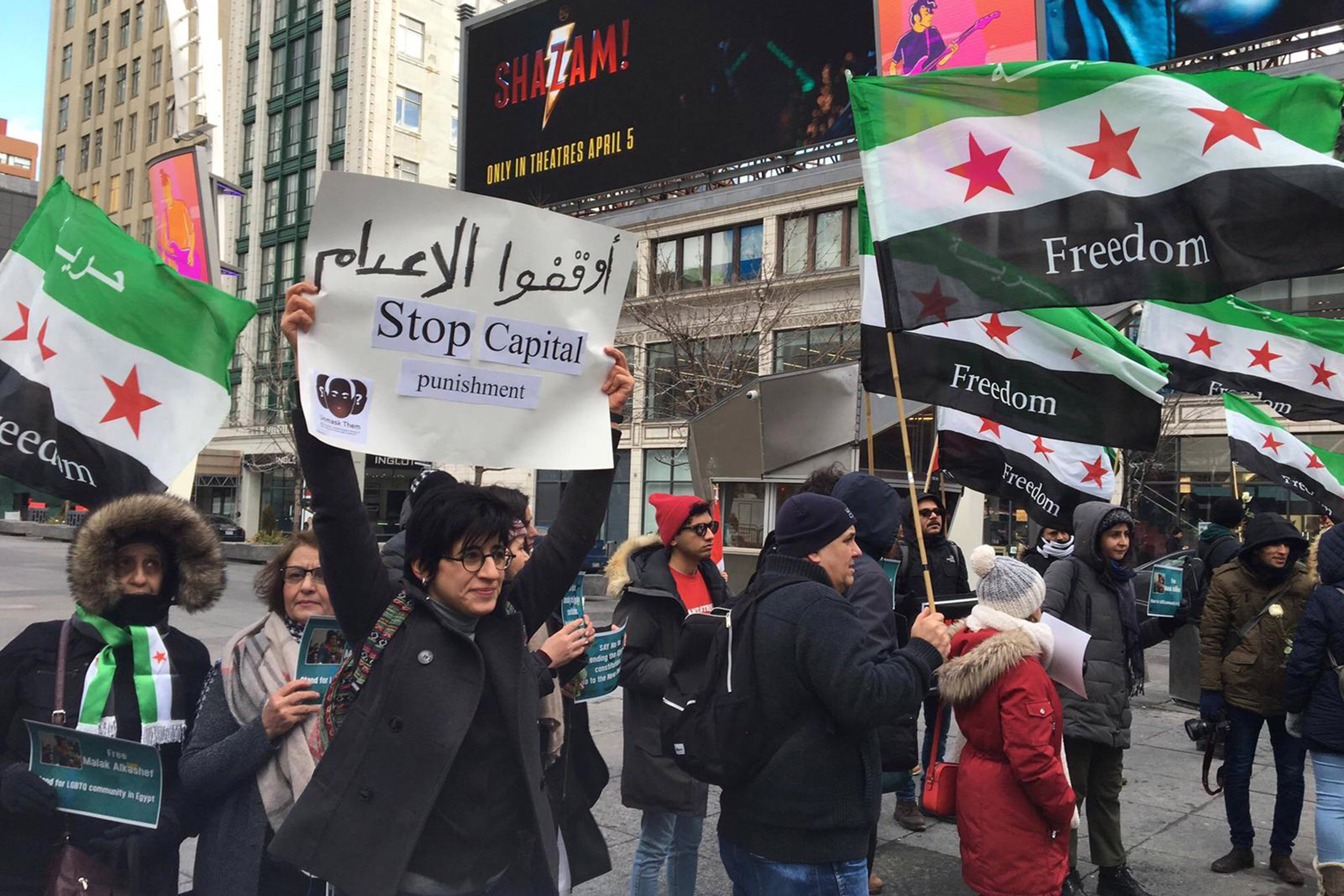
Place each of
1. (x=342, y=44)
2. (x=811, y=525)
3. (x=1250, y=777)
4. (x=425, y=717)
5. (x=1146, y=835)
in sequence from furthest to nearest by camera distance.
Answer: (x=342, y=44), (x=1146, y=835), (x=1250, y=777), (x=811, y=525), (x=425, y=717)

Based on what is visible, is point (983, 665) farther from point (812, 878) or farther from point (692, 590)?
point (692, 590)

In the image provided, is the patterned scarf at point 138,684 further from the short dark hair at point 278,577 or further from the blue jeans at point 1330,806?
the blue jeans at point 1330,806

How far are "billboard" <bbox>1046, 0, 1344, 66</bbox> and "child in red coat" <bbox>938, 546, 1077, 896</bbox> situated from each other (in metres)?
20.6

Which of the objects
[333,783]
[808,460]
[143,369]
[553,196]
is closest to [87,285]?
[143,369]

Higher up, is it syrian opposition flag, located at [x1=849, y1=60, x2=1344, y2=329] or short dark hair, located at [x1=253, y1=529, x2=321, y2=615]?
syrian opposition flag, located at [x1=849, y1=60, x2=1344, y2=329]

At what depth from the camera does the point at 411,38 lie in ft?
149

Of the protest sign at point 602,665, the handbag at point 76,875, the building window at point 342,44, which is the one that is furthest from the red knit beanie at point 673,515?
the building window at point 342,44

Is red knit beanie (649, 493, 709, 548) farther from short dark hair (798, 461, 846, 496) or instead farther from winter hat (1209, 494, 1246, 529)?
winter hat (1209, 494, 1246, 529)

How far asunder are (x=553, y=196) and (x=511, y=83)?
4088mm

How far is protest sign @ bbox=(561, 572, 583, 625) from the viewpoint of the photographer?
341cm

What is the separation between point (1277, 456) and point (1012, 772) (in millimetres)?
4774

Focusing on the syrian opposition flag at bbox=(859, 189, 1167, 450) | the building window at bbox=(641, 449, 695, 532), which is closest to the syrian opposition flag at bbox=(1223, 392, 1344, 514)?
the syrian opposition flag at bbox=(859, 189, 1167, 450)

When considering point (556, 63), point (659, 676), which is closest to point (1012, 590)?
point (659, 676)

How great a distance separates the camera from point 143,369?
4062mm
